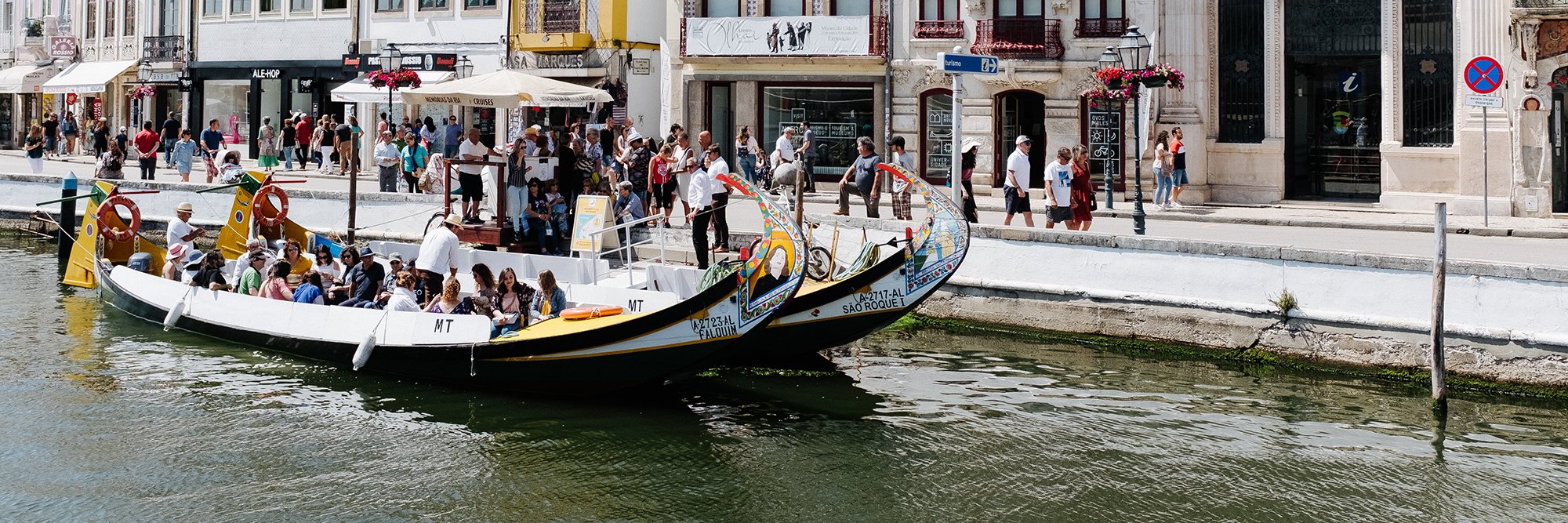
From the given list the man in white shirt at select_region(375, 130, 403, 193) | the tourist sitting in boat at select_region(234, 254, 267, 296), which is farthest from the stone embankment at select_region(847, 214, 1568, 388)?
the man in white shirt at select_region(375, 130, 403, 193)

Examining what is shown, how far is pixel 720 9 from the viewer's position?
3597cm

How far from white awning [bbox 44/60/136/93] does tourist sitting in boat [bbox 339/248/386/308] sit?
32.5 m

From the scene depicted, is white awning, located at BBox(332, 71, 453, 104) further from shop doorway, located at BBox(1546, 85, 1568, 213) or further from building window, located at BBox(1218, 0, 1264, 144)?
shop doorway, located at BBox(1546, 85, 1568, 213)

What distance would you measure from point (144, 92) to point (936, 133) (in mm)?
24832

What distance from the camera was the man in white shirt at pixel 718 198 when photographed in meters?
21.3

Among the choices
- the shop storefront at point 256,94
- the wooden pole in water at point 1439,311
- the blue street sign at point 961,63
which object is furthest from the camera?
the shop storefront at point 256,94

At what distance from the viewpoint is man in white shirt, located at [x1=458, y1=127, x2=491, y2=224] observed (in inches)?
918

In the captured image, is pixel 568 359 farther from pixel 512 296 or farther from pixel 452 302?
pixel 452 302

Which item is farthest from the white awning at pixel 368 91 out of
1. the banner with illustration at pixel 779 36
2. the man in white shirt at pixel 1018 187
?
the man in white shirt at pixel 1018 187

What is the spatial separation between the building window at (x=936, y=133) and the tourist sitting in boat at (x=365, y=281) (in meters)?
17.6

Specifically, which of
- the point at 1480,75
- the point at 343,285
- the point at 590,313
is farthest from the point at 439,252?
the point at 1480,75

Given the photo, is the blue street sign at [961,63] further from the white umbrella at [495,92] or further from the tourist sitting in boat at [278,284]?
the tourist sitting in boat at [278,284]

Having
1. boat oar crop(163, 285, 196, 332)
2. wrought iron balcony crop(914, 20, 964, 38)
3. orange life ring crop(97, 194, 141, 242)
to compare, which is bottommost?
boat oar crop(163, 285, 196, 332)

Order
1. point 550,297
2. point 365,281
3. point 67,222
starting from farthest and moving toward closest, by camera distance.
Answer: point 67,222 < point 365,281 < point 550,297
